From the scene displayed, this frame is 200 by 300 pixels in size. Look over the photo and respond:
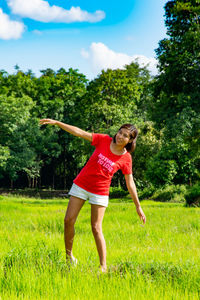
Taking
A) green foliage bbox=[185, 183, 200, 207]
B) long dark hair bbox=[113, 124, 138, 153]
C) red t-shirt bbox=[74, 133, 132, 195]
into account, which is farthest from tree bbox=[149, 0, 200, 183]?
red t-shirt bbox=[74, 133, 132, 195]

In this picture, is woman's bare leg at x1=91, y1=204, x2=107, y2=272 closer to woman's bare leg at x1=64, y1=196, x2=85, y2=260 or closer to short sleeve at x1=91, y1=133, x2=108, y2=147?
woman's bare leg at x1=64, y1=196, x2=85, y2=260

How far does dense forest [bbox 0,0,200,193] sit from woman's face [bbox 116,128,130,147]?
15.7 metres

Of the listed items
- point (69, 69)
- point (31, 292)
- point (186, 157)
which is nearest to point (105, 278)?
point (31, 292)

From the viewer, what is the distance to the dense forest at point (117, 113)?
20.0 meters

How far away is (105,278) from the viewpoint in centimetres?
337

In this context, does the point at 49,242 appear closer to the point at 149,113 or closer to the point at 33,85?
the point at 149,113

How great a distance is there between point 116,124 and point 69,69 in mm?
13342

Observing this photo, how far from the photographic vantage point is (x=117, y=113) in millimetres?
32094

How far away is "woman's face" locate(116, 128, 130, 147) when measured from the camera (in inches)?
163

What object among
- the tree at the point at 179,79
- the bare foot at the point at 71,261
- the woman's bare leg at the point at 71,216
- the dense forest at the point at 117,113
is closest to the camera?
the bare foot at the point at 71,261

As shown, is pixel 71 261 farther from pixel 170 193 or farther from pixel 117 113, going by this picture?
pixel 117 113

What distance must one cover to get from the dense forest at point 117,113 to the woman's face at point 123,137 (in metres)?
15.7

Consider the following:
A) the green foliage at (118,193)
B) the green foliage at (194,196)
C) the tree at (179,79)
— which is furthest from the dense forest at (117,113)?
the green foliage at (194,196)

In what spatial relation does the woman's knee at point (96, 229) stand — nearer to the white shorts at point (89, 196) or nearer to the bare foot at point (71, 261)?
the white shorts at point (89, 196)
